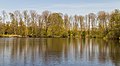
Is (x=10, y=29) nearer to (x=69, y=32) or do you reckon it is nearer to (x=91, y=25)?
(x=69, y=32)

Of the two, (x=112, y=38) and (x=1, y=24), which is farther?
(x=1, y=24)

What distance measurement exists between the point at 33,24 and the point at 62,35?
1535 cm

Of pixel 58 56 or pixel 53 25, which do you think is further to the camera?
pixel 53 25

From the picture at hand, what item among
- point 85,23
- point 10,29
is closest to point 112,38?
point 85,23

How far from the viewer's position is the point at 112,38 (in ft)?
293

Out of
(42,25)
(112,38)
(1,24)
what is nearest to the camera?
(112,38)

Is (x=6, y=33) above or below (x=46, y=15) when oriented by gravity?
below

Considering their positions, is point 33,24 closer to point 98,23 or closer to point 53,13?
point 53,13

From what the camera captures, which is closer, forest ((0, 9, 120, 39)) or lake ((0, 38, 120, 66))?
lake ((0, 38, 120, 66))

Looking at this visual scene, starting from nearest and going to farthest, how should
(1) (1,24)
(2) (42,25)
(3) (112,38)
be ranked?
1. (3) (112,38)
2. (1) (1,24)
3. (2) (42,25)

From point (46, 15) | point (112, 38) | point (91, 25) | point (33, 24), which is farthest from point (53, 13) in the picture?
point (112, 38)

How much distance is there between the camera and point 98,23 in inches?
4717

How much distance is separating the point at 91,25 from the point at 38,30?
26.8 m

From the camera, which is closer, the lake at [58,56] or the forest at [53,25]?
the lake at [58,56]
